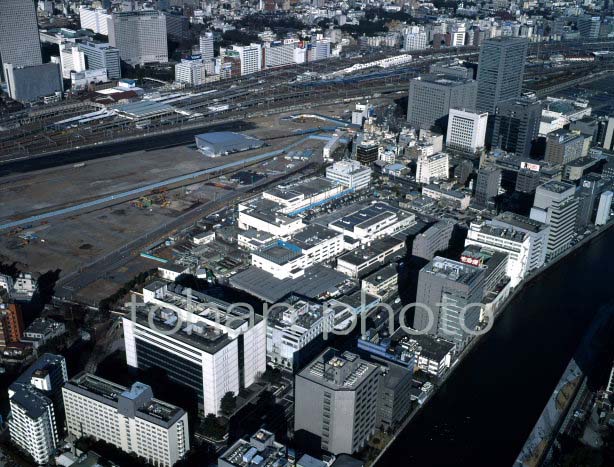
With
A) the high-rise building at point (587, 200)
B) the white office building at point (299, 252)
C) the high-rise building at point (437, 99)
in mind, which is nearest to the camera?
the white office building at point (299, 252)

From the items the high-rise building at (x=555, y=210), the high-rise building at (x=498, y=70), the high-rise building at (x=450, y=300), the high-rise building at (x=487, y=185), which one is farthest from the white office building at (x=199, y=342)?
the high-rise building at (x=498, y=70)

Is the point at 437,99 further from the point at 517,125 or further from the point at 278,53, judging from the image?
the point at 278,53

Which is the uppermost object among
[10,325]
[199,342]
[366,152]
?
[199,342]

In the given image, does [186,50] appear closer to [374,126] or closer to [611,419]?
[374,126]

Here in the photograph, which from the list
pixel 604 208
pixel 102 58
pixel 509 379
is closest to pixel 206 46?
pixel 102 58

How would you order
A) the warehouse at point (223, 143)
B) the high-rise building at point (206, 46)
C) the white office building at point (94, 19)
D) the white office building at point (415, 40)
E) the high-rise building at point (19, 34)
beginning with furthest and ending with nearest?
the white office building at point (415, 40)
the white office building at point (94, 19)
the high-rise building at point (206, 46)
the high-rise building at point (19, 34)
the warehouse at point (223, 143)

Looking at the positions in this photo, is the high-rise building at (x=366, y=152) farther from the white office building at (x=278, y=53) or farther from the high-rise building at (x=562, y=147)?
the white office building at (x=278, y=53)

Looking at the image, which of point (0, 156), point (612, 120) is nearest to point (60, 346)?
point (0, 156)

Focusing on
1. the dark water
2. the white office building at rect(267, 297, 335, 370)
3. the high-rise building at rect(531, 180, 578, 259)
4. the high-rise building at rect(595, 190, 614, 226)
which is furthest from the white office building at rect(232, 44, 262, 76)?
the white office building at rect(267, 297, 335, 370)
